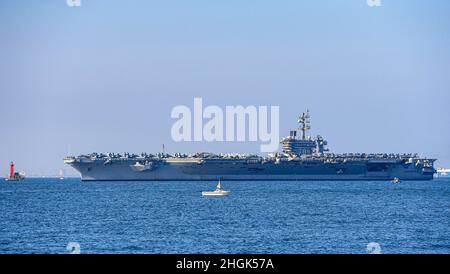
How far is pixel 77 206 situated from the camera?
59.2 metres

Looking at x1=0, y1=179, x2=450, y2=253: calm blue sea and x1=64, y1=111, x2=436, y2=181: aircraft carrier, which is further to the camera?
x1=64, y1=111, x2=436, y2=181: aircraft carrier

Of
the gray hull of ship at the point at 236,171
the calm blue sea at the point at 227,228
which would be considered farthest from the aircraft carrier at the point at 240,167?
the calm blue sea at the point at 227,228

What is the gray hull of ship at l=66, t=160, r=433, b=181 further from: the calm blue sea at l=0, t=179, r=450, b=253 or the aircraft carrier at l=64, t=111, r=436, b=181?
the calm blue sea at l=0, t=179, r=450, b=253

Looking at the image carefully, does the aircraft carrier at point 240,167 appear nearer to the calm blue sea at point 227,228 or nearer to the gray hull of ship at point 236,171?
the gray hull of ship at point 236,171

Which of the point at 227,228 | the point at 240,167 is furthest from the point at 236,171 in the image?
the point at 227,228

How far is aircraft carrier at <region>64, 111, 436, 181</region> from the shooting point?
115 meters

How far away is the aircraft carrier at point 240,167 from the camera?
115m

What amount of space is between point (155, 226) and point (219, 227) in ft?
11.2

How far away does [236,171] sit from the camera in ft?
378

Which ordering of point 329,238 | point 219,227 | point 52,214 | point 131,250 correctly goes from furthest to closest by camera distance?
point 52,214
point 219,227
point 329,238
point 131,250

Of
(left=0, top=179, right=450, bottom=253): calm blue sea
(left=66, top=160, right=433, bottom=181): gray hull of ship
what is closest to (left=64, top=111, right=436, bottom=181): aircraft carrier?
(left=66, top=160, right=433, bottom=181): gray hull of ship

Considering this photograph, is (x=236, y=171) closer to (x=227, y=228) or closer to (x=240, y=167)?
(x=240, y=167)

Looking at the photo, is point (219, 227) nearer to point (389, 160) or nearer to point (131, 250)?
point (131, 250)
